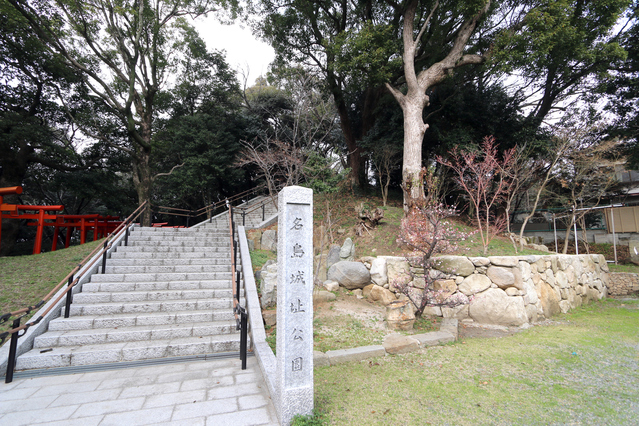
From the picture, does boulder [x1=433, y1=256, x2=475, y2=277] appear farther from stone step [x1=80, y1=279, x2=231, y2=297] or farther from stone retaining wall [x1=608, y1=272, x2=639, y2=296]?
stone retaining wall [x1=608, y1=272, x2=639, y2=296]

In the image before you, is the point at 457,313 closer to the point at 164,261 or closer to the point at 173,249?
the point at 164,261

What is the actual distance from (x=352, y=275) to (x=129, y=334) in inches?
184

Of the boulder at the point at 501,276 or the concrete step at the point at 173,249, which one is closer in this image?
the boulder at the point at 501,276

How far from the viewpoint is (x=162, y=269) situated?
6305mm

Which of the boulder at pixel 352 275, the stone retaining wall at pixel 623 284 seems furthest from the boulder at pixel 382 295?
the stone retaining wall at pixel 623 284

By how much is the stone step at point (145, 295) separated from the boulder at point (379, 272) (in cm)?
341

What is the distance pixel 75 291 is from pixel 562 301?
10808mm

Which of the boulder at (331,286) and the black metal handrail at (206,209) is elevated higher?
the black metal handrail at (206,209)

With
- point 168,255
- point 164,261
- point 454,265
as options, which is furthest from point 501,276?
point 168,255

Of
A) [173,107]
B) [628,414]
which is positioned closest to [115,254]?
[628,414]

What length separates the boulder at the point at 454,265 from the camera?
6.24 metres

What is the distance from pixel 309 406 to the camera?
2.68 m

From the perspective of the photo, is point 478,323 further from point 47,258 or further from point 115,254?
point 47,258

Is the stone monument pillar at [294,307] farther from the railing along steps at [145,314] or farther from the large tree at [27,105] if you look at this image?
the large tree at [27,105]
